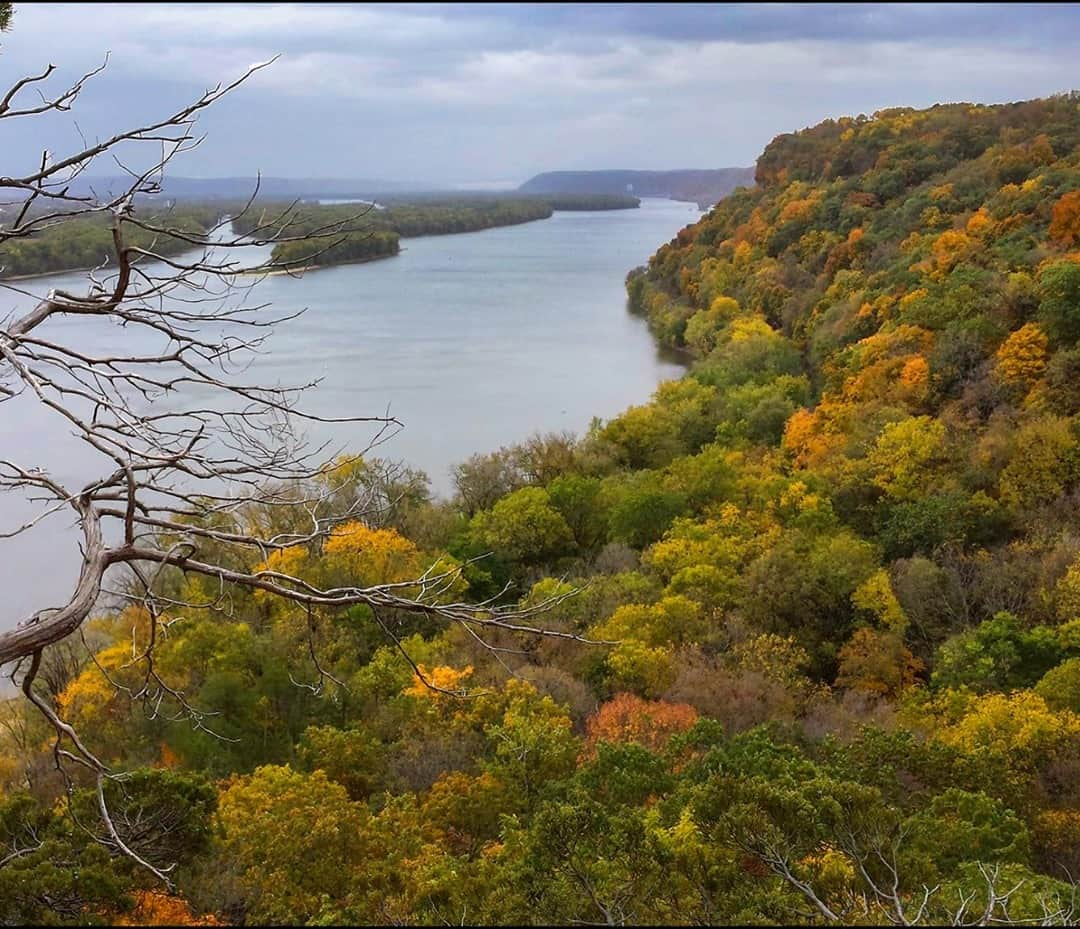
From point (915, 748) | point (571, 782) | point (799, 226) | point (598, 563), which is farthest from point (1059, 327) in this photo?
point (799, 226)

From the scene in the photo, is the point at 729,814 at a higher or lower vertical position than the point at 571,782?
higher

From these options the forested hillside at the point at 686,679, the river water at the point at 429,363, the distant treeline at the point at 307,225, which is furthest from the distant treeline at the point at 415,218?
the river water at the point at 429,363

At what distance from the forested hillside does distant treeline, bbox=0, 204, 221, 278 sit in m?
1.66

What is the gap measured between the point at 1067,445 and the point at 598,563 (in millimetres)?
9571

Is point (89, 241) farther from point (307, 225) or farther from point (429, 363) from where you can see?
point (429, 363)

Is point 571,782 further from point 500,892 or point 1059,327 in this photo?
point 1059,327

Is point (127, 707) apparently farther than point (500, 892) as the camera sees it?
Yes

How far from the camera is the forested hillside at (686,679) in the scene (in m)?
6.23

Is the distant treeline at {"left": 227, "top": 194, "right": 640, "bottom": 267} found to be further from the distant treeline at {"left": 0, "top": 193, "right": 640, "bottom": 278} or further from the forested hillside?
the forested hillside

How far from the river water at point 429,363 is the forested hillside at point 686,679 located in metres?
2.26

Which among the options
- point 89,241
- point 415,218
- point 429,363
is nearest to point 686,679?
point 89,241

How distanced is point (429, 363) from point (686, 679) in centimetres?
2154

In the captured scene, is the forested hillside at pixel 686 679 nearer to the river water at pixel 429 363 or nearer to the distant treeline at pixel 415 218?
the distant treeline at pixel 415 218

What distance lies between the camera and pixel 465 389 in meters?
30.0
